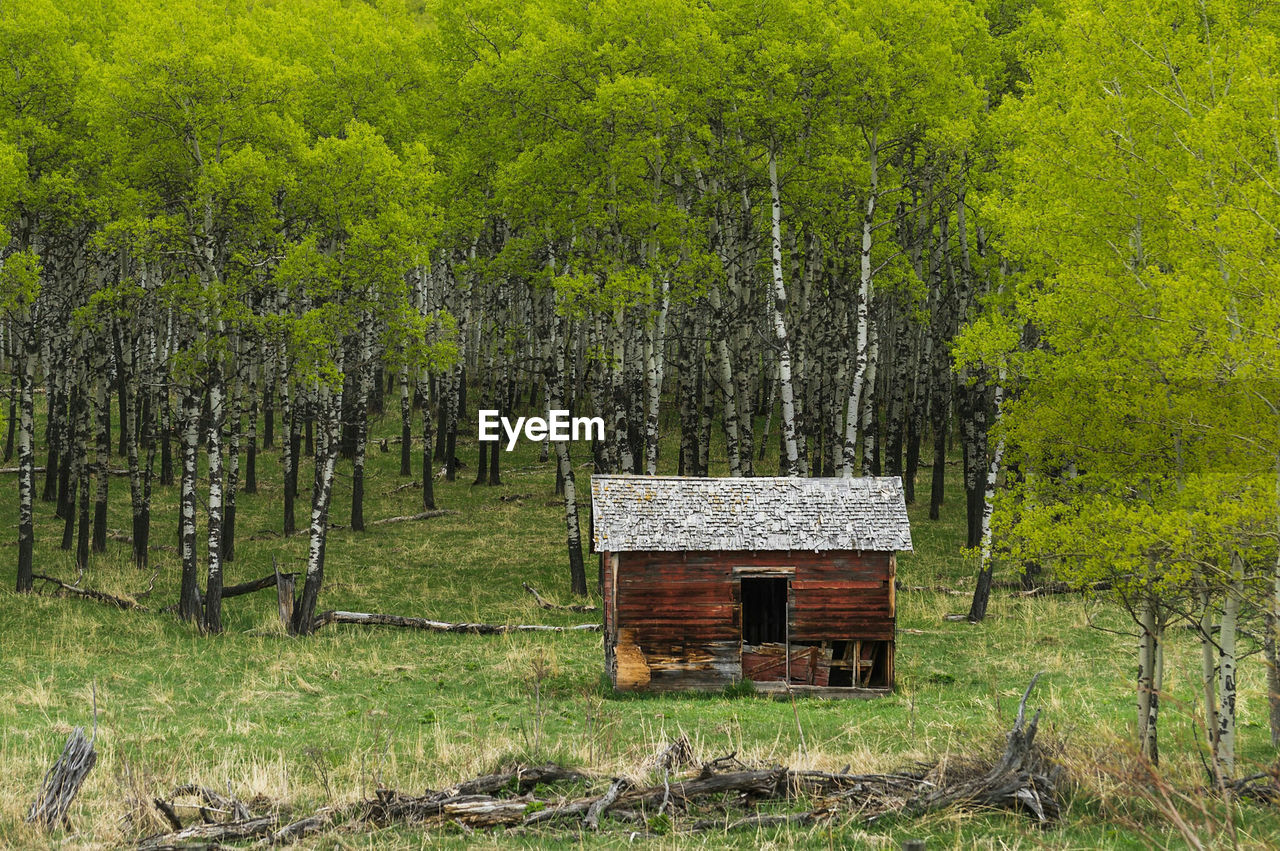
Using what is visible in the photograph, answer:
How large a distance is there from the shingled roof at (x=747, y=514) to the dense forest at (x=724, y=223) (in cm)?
276

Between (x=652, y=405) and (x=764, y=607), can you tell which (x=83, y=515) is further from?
(x=764, y=607)

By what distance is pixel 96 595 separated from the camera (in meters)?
26.9

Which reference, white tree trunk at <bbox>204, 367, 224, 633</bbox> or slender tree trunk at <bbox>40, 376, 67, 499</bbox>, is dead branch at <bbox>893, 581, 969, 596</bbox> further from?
slender tree trunk at <bbox>40, 376, 67, 499</bbox>

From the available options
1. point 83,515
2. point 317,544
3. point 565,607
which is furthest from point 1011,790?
point 83,515

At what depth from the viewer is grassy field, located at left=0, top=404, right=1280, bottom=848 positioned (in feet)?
34.2

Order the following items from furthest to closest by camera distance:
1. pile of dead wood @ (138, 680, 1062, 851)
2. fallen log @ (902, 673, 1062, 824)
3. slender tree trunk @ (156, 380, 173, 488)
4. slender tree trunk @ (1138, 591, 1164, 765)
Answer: slender tree trunk @ (156, 380, 173, 488), slender tree trunk @ (1138, 591, 1164, 765), fallen log @ (902, 673, 1062, 824), pile of dead wood @ (138, 680, 1062, 851)

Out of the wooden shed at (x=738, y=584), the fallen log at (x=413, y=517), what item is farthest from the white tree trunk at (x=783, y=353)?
the fallen log at (x=413, y=517)

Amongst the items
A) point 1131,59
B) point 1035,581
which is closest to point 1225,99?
point 1131,59

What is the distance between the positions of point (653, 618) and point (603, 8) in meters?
16.3

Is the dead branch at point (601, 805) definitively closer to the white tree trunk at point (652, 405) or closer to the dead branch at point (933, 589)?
the white tree trunk at point (652, 405)

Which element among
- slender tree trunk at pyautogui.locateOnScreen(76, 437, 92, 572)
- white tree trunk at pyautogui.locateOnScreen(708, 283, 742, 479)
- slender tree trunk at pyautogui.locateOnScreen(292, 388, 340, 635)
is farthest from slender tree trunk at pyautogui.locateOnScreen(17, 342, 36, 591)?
white tree trunk at pyautogui.locateOnScreen(708, 283, 742, 479)

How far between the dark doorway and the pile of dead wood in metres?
13.4

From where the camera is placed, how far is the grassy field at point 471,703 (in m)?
10.4

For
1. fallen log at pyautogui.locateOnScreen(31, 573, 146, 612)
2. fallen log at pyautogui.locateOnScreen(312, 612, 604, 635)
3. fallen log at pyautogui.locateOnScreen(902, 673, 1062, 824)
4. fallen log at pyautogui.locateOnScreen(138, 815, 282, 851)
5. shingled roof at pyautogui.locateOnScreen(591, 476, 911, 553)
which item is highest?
shingled roof at pyautogui.locateOnScreen(591, 476, 911, 553)
